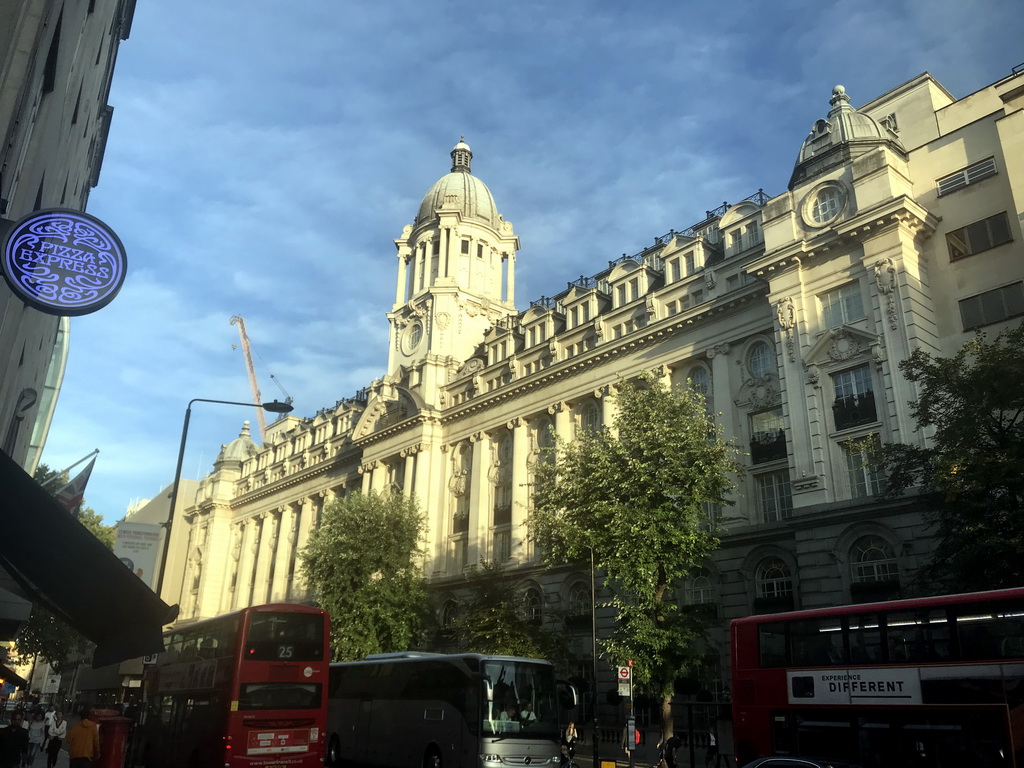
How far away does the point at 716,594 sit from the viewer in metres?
35.1

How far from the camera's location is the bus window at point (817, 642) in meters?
17.5

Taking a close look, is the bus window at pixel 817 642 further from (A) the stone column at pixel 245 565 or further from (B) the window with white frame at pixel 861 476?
(A) the stone column at pixel 245 565

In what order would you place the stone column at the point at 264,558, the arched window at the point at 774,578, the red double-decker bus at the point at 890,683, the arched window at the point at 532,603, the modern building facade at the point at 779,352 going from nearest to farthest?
1. the red double-decker bus at the point at 890,683
2. the modern building facade at the point at 779,352
3. the arched window at the point at 774,578
4. the arched window at the point at 532,603
5. the stone column at the point at 264,558

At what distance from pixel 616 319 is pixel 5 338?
111ft

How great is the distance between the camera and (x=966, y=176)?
3216 cm

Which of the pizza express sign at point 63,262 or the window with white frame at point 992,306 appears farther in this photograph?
the window with white frame at point 992,306

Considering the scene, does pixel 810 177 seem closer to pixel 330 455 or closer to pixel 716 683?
pixel 716 683

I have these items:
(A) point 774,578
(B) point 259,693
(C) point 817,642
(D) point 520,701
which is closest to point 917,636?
(C) point 817,642

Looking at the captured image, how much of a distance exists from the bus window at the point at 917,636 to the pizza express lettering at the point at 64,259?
16.2 metres

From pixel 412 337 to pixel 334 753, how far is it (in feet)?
128

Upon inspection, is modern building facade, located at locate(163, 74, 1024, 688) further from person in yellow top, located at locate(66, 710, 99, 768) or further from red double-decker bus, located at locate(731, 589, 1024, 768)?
person in yellow top, located at locate(66, 710, 99, 768)

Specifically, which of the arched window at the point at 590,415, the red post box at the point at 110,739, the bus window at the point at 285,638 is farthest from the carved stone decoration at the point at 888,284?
the red post box at the point at 110,739

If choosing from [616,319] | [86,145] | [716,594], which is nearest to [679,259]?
[616,319]

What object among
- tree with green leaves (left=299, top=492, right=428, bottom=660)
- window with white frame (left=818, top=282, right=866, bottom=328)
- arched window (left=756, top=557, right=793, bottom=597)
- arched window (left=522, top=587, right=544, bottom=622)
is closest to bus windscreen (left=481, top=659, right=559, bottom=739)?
arched window (left=756, top=557, right=793, bottom=597)
